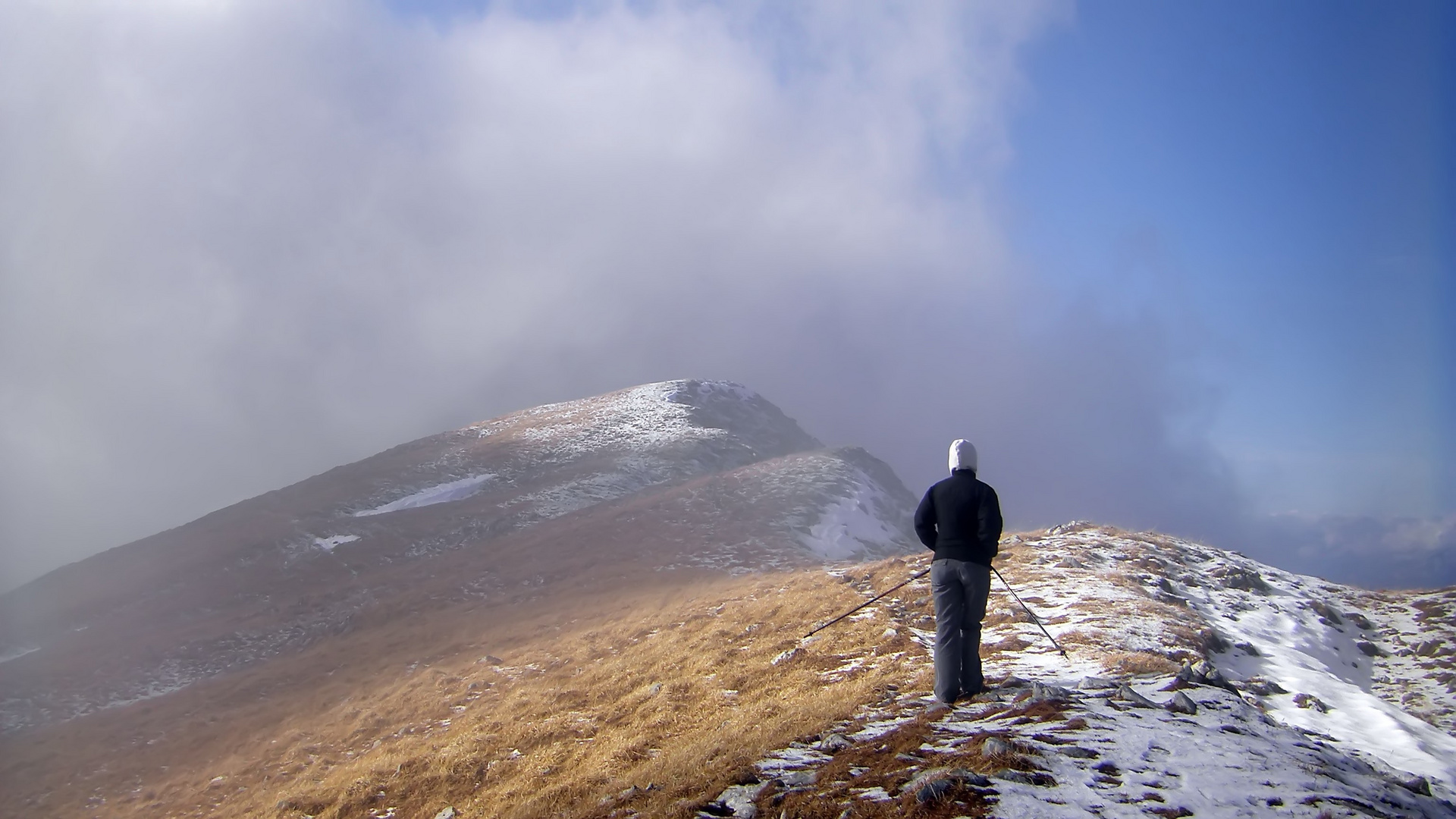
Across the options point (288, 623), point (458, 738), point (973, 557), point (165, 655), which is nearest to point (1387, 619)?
point (973, 557)

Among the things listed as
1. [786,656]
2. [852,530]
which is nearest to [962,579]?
[786,656]

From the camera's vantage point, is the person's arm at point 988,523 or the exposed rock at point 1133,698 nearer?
the exposed rock at point 1133,698

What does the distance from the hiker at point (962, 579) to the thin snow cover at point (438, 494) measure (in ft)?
141

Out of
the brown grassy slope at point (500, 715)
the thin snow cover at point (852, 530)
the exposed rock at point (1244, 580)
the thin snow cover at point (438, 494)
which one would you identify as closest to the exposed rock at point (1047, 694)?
the brown grassy slope at point (500, 715)

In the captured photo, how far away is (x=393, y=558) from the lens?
39.4 meters

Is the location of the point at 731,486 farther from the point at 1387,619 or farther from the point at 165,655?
the point at 1387,619

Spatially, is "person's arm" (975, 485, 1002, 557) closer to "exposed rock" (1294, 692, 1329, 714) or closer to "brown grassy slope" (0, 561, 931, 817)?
"brown grassy slope" (0, 561, 931, 817)

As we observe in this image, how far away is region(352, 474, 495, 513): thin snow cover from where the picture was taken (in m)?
47.2

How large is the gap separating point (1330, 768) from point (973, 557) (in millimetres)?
3425

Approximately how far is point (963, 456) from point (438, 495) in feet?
148

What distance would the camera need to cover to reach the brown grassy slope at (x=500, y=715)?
10.2 metres

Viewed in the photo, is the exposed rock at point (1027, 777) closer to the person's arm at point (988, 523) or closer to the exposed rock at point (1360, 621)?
the person's arm at point (988, 523)

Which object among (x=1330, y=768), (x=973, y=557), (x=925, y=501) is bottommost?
(x=1330, y=768)

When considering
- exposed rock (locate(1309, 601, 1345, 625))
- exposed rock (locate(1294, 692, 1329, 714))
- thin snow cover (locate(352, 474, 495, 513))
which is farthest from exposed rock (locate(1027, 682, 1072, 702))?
thin snow cover (locate(352, 474, 495, 513))
